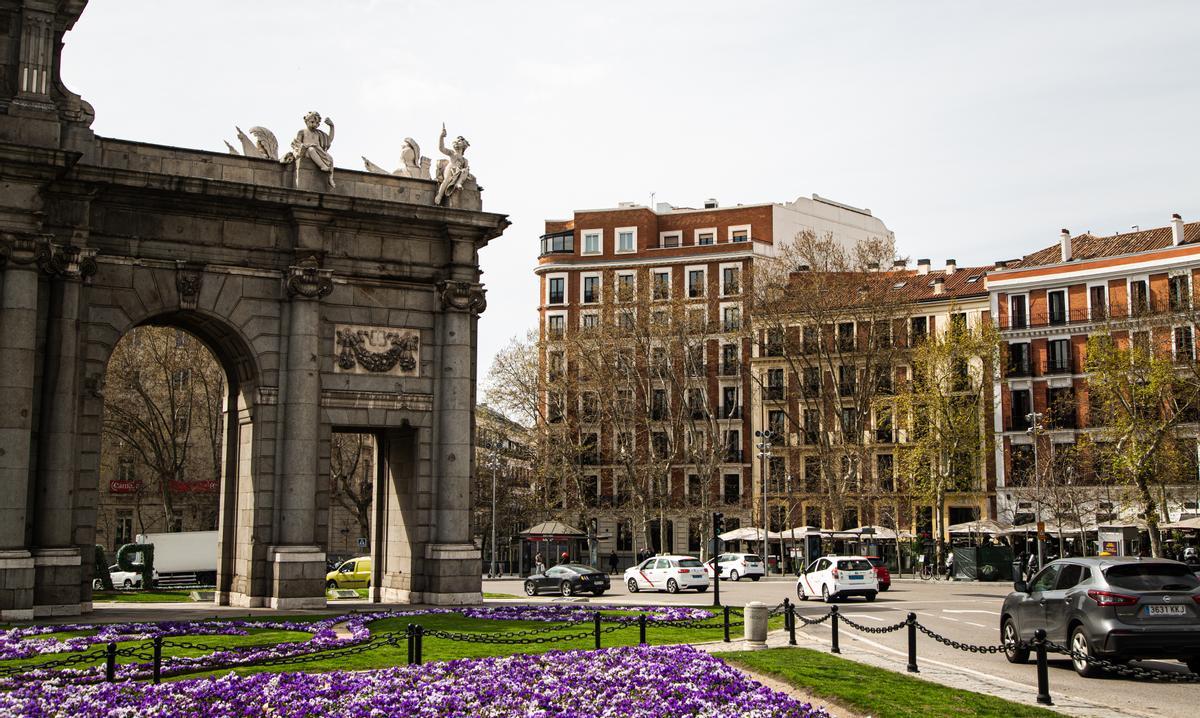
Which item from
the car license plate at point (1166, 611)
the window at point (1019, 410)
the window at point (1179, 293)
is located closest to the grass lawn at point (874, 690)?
the car license plate at point (1166, 611)

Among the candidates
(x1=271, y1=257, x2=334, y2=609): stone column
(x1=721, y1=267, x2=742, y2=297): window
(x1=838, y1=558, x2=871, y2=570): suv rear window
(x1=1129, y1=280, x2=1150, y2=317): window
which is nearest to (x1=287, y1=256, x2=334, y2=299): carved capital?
(x1=271, y1=257, x2=334, y2=609): stone column

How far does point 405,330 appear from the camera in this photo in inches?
1307

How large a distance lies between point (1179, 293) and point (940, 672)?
46704 millimetres

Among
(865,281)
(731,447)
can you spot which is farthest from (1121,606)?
(731,447)

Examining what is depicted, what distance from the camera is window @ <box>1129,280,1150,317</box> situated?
59562 mm

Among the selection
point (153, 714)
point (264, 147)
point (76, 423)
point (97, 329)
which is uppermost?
point (264, 147)

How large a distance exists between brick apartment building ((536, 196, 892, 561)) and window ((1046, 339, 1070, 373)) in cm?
1724

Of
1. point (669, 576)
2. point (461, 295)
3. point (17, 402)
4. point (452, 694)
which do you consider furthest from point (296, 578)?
point (669, 576)

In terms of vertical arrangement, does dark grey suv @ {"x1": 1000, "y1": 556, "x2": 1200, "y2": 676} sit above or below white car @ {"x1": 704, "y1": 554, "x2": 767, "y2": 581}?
above

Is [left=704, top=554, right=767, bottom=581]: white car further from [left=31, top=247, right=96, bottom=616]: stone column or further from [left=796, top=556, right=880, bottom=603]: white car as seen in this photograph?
[left=31, top=247, right=96, bottom=616]: stone column

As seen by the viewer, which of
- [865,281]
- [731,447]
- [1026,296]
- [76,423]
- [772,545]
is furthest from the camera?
[731,447]

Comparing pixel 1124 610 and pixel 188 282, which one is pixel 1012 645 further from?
pixel 188 282

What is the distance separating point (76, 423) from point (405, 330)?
8.52 m

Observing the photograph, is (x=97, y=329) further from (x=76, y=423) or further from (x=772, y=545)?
(x=772, y=545)
